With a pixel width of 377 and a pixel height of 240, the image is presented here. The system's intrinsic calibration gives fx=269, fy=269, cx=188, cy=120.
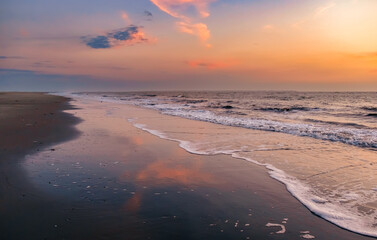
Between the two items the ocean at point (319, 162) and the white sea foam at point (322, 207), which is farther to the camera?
the ocean at point (319, 162)

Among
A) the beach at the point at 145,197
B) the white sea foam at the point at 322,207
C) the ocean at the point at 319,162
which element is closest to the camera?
the beach at the point at 145,197

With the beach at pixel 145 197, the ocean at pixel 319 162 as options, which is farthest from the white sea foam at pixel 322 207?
the beach at pixel 145 197

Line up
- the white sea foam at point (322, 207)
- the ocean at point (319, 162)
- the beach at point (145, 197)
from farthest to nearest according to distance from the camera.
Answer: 1. the ocean at point (319, 162)
2. the white sea foam at point (322, 207)
3. the beach at point (145, 197)

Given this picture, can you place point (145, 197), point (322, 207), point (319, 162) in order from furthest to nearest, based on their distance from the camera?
1. point (319, 162)
2. point (145, 197)
3. point (322, 207)

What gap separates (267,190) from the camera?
19.1 feet

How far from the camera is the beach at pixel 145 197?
157 inches

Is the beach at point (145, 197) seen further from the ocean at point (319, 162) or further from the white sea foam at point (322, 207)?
the ocean at point (319, 162)

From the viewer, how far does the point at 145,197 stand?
17.2 ft

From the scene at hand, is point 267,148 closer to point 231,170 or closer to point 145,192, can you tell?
point 231,170

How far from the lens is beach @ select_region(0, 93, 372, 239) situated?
3980 millimetres

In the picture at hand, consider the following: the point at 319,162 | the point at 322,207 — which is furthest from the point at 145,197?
the point at 319,162

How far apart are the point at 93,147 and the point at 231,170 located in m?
5.21

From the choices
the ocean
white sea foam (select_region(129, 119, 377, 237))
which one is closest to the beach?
white sea foam (select_region(129, 119, 377, 237))

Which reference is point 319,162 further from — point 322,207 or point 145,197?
point 145,197
